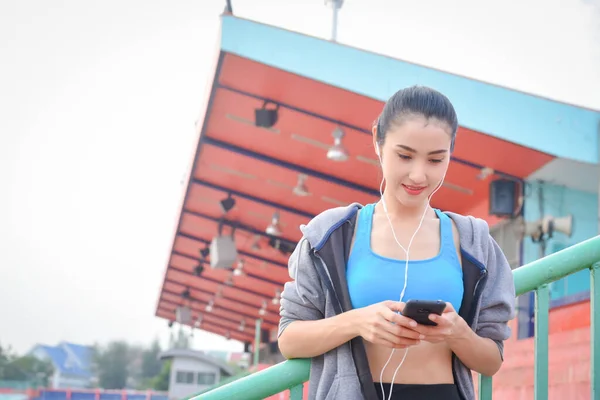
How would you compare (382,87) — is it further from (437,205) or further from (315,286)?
(315,286)

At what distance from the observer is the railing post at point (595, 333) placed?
1773mm

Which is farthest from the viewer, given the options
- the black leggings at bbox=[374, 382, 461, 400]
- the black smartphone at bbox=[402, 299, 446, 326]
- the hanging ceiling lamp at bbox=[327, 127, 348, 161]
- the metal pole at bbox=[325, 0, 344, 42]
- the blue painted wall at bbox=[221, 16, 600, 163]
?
the metal pole at bbox=[325, 0, 344, 42]

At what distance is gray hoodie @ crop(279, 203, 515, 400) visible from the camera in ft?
5.07

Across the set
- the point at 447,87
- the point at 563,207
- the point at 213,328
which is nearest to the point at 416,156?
the point at 447,87

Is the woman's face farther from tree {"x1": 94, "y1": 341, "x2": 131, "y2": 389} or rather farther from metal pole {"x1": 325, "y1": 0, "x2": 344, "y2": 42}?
tree {"x1": 94, "y1": 341, "x2": 131, "y2": 389}

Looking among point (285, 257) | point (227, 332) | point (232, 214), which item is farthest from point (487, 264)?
point (227, 332)

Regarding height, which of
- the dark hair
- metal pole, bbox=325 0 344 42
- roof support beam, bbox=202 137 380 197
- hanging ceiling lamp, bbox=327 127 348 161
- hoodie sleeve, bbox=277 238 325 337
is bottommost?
hoodie sleeve, bbox=277 238 325 337

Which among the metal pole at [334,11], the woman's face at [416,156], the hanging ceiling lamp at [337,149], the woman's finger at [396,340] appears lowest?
the woman's finger at [396,340]

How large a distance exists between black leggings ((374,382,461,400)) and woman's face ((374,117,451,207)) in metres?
0.39

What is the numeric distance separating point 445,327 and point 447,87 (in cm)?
588

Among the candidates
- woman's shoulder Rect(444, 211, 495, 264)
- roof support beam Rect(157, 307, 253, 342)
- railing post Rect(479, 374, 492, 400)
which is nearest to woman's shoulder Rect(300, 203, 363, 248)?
woman's shoulder Rect(444, 211, 495, 264)

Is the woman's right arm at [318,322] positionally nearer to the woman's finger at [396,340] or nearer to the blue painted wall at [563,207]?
the woman's finger at [396,340]

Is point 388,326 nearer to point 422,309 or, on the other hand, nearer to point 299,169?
point 422,309

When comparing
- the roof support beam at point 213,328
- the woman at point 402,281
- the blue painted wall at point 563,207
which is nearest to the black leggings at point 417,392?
the woman at point 402,281
